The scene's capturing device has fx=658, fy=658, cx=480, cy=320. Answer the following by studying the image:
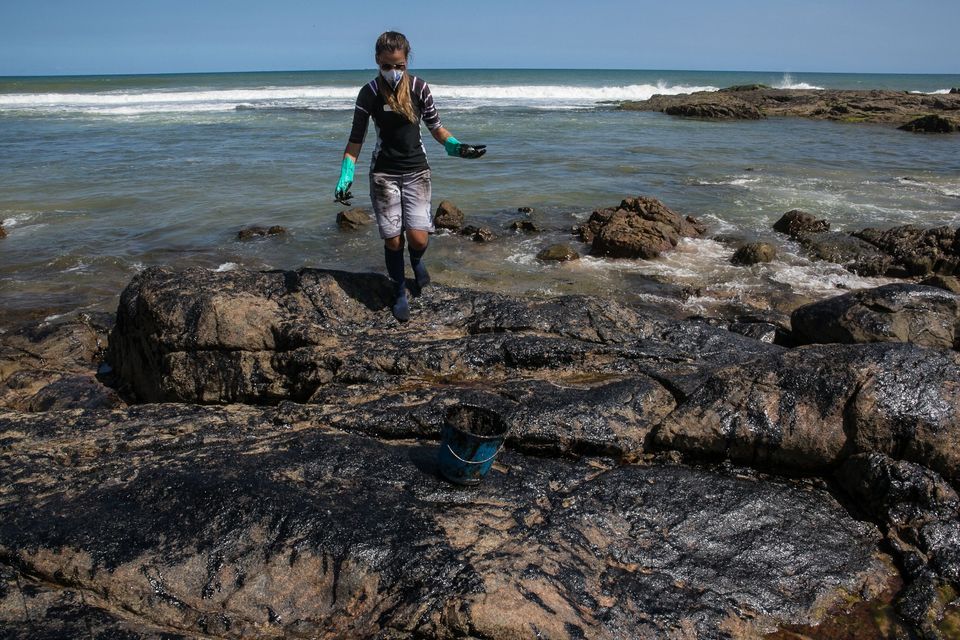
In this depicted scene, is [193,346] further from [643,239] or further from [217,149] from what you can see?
[217,149]

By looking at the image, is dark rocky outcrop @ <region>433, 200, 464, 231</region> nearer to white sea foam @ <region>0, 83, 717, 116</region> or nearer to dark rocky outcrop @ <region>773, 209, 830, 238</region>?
dark rocky outcrop @ <region>773, 209, 830, 238</region>

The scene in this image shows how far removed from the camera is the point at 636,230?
41.5ft

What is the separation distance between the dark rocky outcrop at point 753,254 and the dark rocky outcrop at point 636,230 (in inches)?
49.7

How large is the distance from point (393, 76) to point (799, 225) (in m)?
11.4

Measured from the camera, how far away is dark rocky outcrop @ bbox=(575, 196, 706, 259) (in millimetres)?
12305

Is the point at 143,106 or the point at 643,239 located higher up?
the point at 143,106

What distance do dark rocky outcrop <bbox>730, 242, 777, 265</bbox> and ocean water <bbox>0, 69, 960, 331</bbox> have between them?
22 centimetres

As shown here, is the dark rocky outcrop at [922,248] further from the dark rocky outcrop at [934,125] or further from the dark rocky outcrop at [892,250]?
the dark rocky outcrop at [934,125]

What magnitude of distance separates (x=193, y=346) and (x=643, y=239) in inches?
352

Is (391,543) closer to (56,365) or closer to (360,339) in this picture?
(360,339)

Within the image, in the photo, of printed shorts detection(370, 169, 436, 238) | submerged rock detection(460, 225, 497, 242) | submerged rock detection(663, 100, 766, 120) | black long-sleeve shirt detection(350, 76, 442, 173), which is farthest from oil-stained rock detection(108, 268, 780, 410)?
submerged rock detection(663, 100, 766, 120)

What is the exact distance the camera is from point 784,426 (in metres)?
4.28

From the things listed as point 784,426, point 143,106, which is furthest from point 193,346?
point 143,106

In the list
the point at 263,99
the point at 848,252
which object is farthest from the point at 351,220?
the point at 263,99
